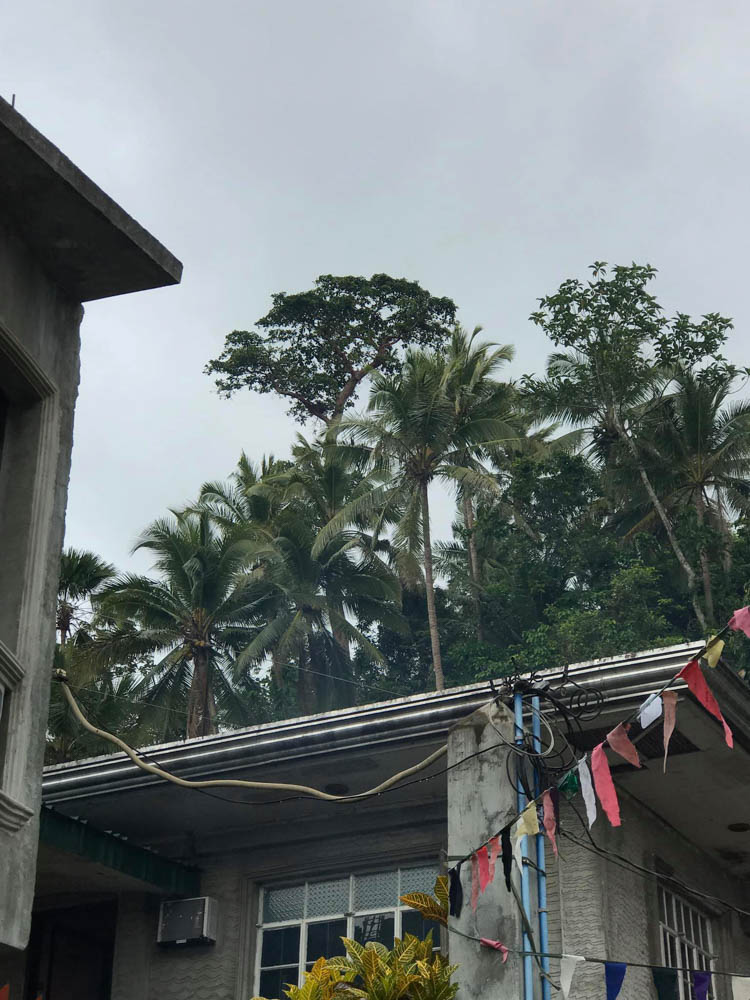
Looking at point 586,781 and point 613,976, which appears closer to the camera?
point 586,781

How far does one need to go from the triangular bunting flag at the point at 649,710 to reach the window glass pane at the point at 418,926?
183 inches

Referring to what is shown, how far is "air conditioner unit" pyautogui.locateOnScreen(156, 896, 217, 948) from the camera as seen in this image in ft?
40.5

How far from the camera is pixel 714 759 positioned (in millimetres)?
10977

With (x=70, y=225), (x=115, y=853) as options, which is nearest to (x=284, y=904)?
(x=115, y=853)

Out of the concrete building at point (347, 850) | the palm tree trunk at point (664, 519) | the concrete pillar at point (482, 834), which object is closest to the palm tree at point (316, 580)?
the palm tree trunk at point (664, 519)

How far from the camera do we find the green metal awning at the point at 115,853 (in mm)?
11325

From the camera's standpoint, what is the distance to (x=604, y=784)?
25.0 feet

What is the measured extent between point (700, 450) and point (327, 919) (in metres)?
29.9

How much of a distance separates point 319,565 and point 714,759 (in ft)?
101

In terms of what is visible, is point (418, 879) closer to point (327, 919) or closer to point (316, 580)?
point (327, 919)

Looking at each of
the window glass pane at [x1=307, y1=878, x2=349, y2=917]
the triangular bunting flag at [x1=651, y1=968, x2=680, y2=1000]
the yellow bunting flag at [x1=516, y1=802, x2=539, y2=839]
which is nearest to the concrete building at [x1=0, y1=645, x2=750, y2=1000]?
the window glass pane at [x1=307, y1=878, x2=349, y2=917]

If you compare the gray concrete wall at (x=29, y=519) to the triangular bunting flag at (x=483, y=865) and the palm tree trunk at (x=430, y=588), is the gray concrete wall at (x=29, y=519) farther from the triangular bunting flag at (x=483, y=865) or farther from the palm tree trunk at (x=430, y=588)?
the palm tree trunk at (x=430, y=588)

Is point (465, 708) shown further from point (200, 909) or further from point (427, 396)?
point (427, 396)

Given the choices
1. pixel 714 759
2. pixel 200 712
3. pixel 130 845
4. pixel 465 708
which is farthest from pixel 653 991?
pixel 200 712
